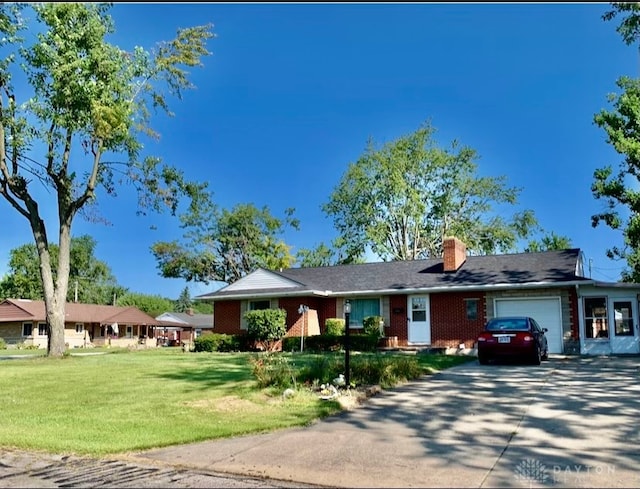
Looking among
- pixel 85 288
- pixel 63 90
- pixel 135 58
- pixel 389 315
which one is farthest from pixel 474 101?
pixel 85 288

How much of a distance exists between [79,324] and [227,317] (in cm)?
2968

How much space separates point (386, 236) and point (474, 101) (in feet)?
64.7

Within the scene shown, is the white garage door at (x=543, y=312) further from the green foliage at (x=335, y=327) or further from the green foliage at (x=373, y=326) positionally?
the green foliage at (x=335, y=327)

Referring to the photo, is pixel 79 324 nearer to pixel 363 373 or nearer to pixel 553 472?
pixel 363 373

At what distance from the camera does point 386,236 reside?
4747 centimetres

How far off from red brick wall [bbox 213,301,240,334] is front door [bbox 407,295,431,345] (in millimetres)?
9231

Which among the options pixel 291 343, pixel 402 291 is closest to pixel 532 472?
pixel 402 291

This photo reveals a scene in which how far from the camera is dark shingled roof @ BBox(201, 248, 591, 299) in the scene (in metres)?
23.2

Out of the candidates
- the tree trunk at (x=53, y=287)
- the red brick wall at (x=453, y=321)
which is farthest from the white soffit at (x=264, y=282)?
the tree trunk at (x=53, y=287)

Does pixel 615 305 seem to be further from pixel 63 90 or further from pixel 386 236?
pixel 386 236

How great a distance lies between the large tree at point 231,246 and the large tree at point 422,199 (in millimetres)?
9867

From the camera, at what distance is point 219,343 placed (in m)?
27.0

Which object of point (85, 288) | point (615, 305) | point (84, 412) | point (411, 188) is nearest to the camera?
point (84, 412)

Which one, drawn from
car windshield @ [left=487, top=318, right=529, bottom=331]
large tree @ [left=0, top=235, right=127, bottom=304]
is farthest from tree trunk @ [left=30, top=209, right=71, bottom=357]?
large tree @ [left=0, top=235, right=127, bottom=304]
